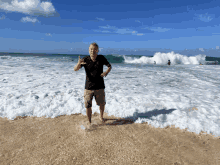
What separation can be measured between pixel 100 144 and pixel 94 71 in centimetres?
168

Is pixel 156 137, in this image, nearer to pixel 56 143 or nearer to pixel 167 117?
pixel 167 117

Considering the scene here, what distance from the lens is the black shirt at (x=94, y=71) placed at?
318 centimetres

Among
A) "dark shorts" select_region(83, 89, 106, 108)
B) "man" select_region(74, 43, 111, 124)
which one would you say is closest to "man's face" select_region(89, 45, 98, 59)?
"man" select_region(74, 43, 111, 124)

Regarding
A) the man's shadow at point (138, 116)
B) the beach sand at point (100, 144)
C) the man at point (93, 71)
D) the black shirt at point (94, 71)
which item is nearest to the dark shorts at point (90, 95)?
the man at point (93, 71)

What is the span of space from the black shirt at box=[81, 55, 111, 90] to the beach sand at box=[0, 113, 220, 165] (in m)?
1.20

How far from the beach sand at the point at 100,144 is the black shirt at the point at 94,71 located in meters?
1.20

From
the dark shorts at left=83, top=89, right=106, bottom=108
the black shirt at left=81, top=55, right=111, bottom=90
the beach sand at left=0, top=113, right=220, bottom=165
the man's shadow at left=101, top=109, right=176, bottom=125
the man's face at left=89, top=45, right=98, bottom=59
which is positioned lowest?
the beach sand at left=0, top=113, right=220, bottom=165

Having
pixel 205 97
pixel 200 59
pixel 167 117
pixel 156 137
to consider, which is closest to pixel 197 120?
pixel 167 117

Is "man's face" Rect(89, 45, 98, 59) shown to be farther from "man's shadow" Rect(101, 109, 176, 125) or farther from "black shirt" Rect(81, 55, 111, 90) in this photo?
"man's shadow" Rect(101, 109, 176, 125)

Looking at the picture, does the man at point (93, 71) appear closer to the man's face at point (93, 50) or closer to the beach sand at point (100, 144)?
the man's face at point (93, 50)

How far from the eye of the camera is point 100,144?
2.98 metres

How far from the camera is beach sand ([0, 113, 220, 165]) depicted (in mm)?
2559

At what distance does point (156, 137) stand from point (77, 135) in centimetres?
194

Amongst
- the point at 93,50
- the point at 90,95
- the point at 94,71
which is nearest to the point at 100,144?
the point at 90,95
